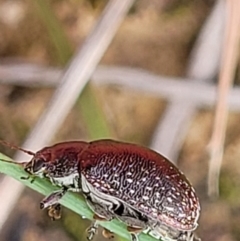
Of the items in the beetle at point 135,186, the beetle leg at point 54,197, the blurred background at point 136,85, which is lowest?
the beetle leg at point 54,197

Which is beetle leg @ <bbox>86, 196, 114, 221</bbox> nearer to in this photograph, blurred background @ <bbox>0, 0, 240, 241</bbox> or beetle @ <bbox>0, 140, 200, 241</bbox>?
beetle @ <bbox>0, 140, 200, 241</bbox>

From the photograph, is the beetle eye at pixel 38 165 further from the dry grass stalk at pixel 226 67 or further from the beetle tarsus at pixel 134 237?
the dry grass stalk at pixel 226 67

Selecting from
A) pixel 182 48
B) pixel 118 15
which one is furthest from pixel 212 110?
pixel 118 15

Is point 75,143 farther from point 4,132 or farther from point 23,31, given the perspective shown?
point 23,31

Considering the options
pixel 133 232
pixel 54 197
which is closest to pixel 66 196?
pixel 54 197

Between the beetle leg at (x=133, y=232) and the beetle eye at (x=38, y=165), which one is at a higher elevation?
the beetle eye at (x=38, y=165)

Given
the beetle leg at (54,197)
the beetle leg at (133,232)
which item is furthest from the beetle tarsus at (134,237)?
the beetle leg at (54,197)
